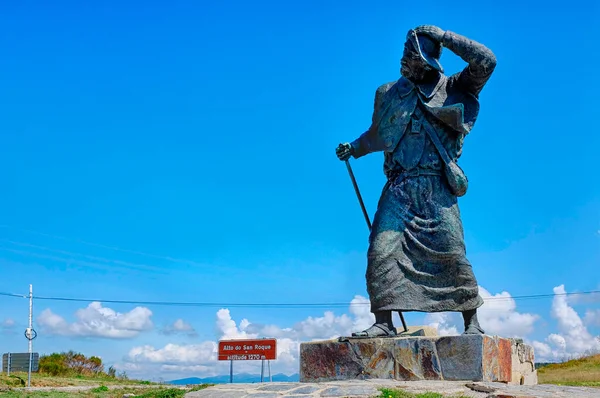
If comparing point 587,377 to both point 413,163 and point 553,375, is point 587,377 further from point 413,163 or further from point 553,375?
point 413,163

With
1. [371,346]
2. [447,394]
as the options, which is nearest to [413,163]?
[371,346]

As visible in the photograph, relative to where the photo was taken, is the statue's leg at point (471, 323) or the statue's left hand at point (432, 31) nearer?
the statue's leg at point (471, 323)

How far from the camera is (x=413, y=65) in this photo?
26.4ft

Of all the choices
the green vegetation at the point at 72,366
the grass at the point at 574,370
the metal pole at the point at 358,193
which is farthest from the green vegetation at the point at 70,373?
the metal pole at the point at 358,193

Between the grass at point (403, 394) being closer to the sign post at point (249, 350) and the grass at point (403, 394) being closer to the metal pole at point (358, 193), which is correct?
the metal pole at point (358, 193)

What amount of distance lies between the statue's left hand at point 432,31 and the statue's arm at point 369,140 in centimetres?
92

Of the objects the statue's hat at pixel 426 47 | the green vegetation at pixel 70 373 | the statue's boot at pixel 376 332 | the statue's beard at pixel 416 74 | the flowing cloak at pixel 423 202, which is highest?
the statue's hat at pixel 426 47

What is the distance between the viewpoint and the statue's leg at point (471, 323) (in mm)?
7390

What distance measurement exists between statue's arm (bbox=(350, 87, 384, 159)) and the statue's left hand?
0.92 meters

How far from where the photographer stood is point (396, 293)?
24.9 feet

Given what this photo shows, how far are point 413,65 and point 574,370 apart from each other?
13.8 meters

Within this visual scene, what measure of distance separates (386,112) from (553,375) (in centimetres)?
1217

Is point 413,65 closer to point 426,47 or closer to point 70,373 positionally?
point 426,47

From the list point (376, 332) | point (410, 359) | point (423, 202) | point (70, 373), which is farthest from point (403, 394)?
point (70, 373)
